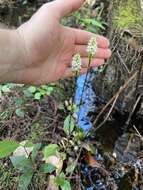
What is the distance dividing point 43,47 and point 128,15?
1222 mm

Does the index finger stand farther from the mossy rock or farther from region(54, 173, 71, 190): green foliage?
region(54, 173, 71, 190): green foliage

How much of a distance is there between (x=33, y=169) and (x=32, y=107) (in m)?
0.85

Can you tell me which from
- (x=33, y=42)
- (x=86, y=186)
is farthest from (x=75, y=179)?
(x=33, y=42)

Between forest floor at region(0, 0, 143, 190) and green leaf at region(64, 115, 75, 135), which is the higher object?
green leaf at region(64, 115, 75, 135)

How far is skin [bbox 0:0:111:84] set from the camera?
2443 mm

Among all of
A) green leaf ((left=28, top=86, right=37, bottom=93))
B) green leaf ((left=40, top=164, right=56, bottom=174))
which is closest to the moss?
green leaf ((left=28, top=86, right=37, bottom=93))

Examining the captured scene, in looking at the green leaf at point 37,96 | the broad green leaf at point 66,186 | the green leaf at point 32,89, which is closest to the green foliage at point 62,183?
the broad green leaf at point 66,186

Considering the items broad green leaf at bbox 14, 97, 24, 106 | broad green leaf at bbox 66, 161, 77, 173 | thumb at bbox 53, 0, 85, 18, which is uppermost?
thumb at bbox 53, 0, 85, 18

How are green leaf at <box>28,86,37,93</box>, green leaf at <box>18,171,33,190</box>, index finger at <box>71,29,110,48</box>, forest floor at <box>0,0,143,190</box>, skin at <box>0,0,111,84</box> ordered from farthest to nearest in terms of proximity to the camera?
green leaf at <box>28,86,37,93</box>
forest floor at <box>0,0,143,190</box>
index finger at <box>71,29,110,48</box>
green leaf at <box>18,171,33,190</box>
skin at <box>0,0,111,84</box>

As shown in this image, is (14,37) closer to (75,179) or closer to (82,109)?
(75,179)

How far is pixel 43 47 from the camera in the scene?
252 cm

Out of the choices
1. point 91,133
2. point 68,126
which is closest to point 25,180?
point 68,126

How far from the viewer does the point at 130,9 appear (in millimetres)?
3658

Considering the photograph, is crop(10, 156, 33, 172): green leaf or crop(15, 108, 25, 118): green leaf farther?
crop(15, 108, 25, 118): green leaf
